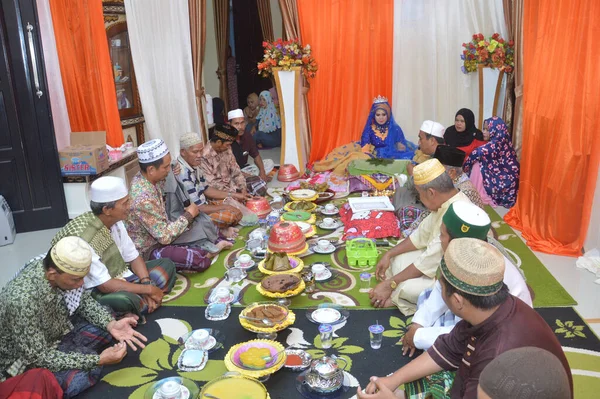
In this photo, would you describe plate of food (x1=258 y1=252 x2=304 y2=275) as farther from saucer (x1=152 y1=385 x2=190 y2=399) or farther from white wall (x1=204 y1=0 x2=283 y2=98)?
white wall (x1=204 y1=0 x2=283 y2=98)

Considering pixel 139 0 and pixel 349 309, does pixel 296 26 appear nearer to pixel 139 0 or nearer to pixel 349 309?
pixel 139 0

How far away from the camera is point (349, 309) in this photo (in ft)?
11.6

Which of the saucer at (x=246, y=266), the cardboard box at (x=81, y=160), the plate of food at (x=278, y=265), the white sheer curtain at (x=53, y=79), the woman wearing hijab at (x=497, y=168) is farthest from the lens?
the white sheer curtain at (x=53, y=79)

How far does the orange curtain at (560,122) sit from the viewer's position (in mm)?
4219

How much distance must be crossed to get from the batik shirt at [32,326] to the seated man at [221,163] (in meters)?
2.71

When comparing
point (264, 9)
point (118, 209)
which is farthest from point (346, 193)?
point (264, 9)

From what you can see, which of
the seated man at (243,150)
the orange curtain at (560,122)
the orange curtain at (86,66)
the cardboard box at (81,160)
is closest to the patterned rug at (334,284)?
the orange curtain at (560,122)

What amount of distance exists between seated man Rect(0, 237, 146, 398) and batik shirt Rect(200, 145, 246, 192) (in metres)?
2.55

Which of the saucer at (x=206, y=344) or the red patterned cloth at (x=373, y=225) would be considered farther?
the red patterned cloth at (x=373, y=225)

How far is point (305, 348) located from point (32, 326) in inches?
58.0

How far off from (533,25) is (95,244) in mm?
4288

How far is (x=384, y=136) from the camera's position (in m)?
6.98

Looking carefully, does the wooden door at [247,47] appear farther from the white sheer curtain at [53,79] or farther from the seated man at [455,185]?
the seated man at [455,185]

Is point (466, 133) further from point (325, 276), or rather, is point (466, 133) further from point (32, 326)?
point (32, 326)
